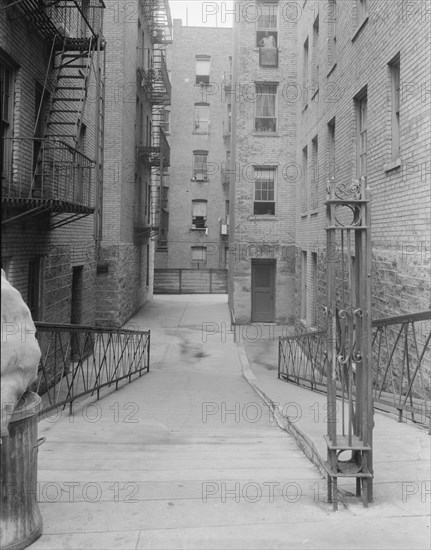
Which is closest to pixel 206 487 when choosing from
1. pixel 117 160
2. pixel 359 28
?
pixel 359 28

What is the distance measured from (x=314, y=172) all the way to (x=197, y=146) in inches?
886

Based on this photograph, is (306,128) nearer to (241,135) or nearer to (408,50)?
(241,135)

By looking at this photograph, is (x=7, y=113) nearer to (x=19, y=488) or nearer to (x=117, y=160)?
(x=19, y=488)

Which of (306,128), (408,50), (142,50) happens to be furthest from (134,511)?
(142,50)

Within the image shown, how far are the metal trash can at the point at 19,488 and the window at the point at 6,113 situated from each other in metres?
6.71

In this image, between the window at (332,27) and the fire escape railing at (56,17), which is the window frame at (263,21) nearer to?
the window at (332,27)

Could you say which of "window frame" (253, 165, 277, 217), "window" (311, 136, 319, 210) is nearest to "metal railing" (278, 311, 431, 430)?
"window" (311, 136, 319, 210)

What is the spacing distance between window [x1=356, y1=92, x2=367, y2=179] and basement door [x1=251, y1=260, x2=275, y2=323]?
11.3 metres

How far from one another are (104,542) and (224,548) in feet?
2.41

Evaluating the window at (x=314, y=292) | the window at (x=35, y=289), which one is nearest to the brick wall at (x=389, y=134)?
the window at (x=314, y=292)

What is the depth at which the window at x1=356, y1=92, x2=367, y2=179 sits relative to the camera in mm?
11633

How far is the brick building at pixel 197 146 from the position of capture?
127 ft

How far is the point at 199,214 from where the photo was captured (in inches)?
1540

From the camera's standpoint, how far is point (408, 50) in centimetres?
865
